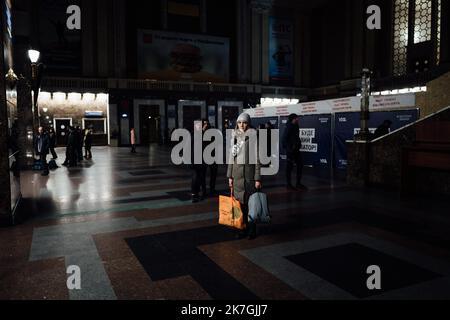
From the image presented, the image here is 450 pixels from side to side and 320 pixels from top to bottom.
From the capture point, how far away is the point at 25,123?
14.6 metres

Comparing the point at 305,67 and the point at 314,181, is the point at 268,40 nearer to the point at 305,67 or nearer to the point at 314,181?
the point at 305,67

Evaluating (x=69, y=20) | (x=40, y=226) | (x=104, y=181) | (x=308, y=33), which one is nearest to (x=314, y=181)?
(x=104, y=181)

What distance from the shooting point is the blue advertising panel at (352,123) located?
35.5 ft

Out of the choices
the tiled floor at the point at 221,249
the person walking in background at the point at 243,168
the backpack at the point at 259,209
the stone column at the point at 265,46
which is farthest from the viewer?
the stone column at the point at 265,46

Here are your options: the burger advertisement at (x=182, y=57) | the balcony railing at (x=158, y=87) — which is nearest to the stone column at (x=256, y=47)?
the balcony railing at (x=158, y=87)

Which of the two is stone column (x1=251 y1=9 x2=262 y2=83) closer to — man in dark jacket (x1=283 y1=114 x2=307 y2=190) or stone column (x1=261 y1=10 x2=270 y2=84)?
stone column (x1=261 y1=10 x2=270 y2=84)

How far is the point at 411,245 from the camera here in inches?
190

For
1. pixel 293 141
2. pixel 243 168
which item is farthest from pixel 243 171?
pixel 293 141

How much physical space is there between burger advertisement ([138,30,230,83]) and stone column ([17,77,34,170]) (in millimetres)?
19152

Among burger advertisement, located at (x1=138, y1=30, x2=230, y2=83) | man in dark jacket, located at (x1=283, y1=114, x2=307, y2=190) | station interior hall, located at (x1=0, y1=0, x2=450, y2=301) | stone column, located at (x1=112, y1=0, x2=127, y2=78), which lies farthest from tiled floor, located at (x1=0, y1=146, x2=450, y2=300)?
burger advertisement, located at (x1=138, y1=30, x2=230, y2=83)

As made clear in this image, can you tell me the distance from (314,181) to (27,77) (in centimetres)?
1297

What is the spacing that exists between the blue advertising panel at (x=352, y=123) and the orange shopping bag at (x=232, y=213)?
304 inches

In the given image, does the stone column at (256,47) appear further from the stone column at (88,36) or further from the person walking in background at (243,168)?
the person walking in background at (243,168)

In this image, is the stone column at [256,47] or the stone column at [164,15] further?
the stone column at [256,47]
